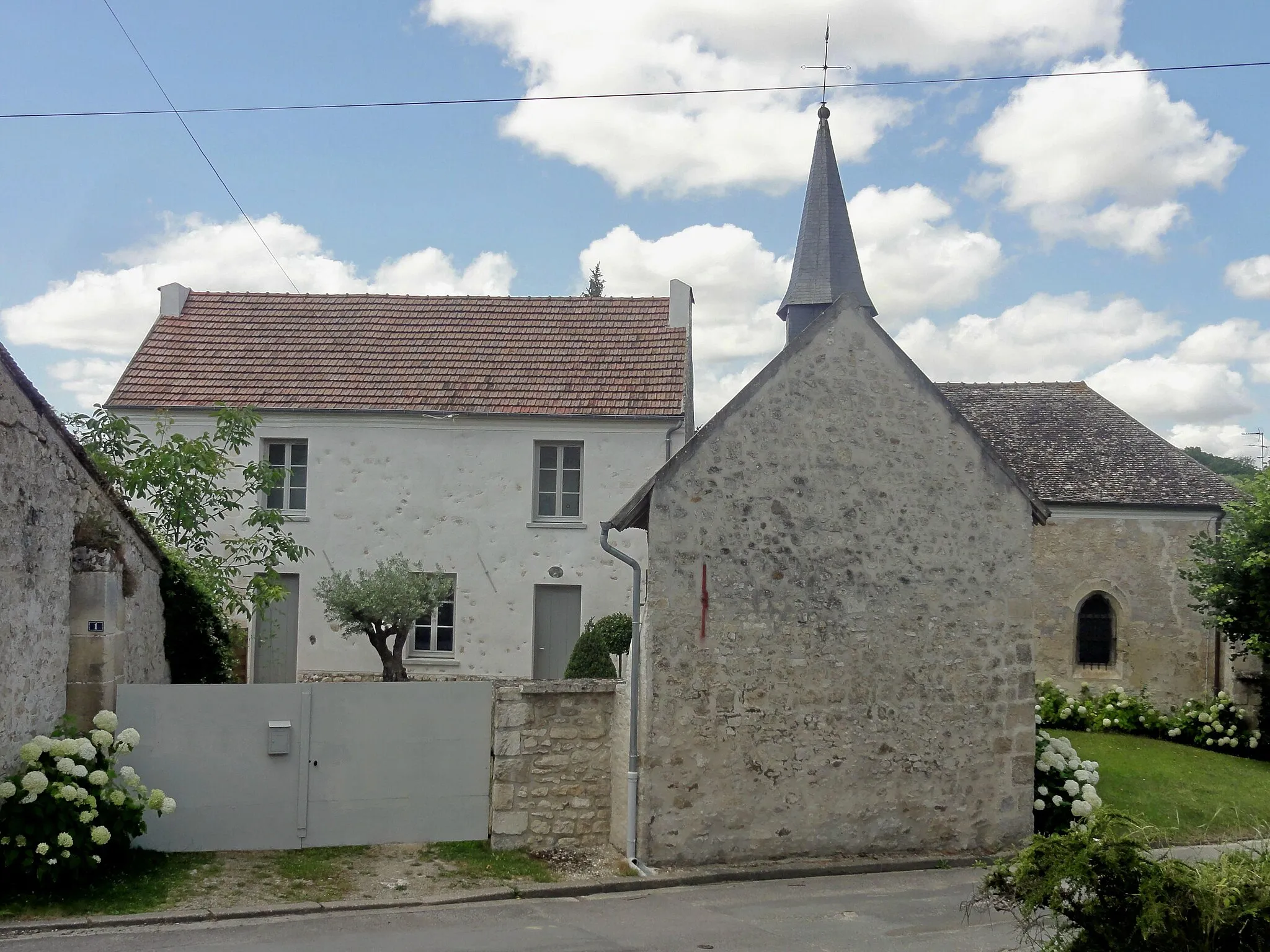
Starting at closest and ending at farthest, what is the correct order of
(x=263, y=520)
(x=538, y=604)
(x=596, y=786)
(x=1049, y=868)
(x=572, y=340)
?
1. (x=1049, y=868)
2. (x=596, y=786)
3. (x=263, y=520)
4. (x=538, y=604)
5. (x=572, y=340)

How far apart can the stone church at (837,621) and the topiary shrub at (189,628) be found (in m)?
5.27

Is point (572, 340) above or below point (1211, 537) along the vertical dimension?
above

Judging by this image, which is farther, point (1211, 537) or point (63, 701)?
point (1211, 537)

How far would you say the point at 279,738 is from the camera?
35.1 ft

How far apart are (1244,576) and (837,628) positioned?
450 inches

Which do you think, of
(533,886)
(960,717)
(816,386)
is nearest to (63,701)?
(533,886)

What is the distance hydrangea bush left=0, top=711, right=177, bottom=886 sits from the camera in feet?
28.1

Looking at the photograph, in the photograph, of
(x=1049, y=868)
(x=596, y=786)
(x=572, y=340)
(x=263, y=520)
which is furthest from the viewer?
(x=572, y=340)

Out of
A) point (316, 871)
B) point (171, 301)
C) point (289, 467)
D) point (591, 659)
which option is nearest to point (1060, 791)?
point (591, 659)

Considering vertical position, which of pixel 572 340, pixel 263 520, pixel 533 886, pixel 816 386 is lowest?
pixel 533 886

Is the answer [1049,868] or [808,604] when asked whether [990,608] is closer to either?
[808,604]

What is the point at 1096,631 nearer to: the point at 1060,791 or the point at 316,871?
the point at 1060,791

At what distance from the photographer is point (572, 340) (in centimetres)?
2064

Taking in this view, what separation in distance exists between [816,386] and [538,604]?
29.6 ft
